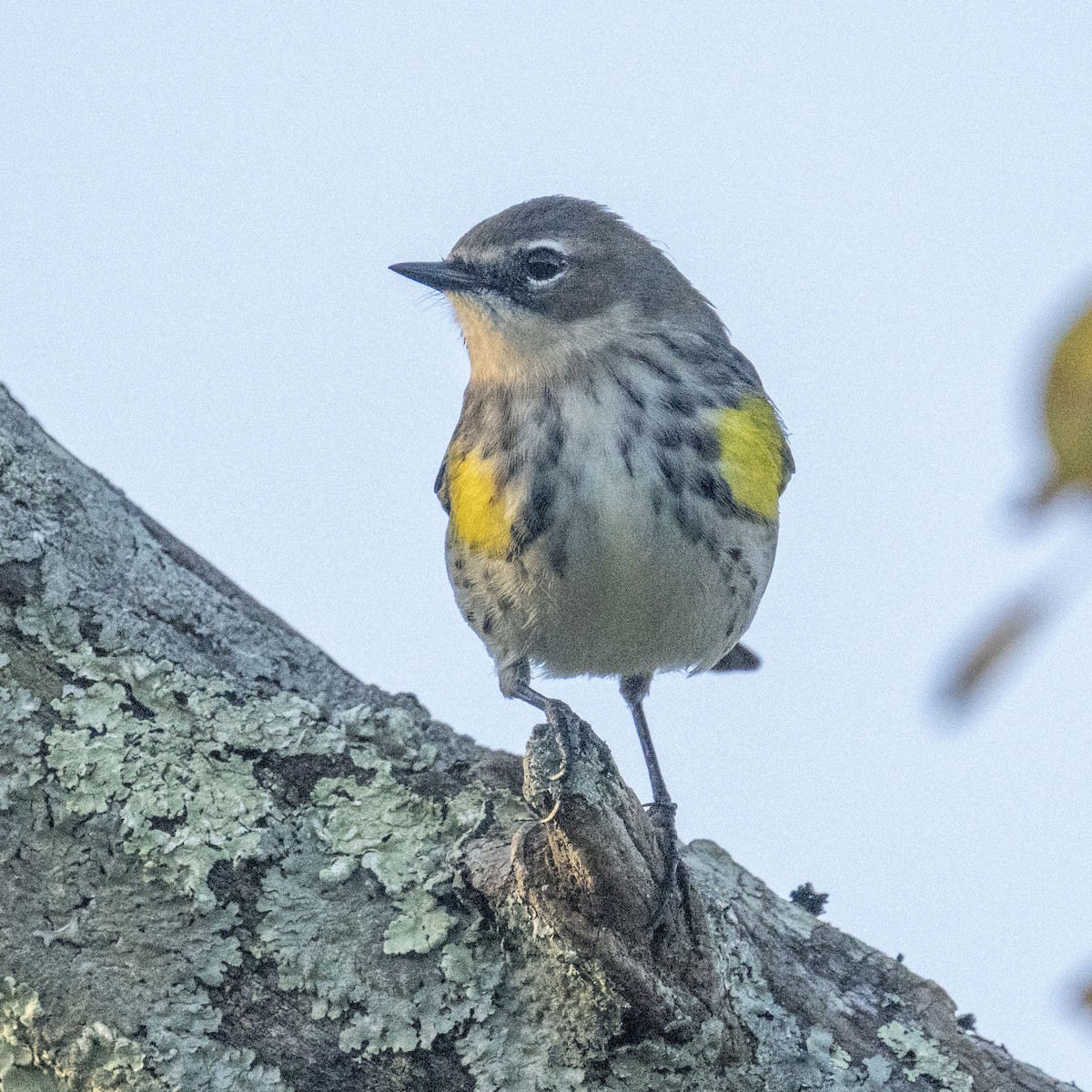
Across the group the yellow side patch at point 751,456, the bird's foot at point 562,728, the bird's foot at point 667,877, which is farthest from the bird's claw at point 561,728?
the yellow side patch at point 751,456

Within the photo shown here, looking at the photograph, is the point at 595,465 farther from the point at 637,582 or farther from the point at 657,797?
the point at 657,797

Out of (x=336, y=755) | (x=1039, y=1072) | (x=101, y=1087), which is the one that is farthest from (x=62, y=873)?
(x=1039, y=1072)

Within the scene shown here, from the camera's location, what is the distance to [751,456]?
5.31 metres

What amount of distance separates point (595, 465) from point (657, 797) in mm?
→ 1544

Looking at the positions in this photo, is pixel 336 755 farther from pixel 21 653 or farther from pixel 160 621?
pixel 21 653

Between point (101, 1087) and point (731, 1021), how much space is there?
5.65 ft

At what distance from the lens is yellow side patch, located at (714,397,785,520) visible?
518 centimetres

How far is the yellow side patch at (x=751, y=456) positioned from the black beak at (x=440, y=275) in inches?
50.1

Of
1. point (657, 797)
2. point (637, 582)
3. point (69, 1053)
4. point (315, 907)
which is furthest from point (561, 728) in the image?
point (657, 797)

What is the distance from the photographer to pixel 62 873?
368 cm

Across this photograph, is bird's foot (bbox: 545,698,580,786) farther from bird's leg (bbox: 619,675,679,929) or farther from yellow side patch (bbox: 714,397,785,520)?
yellow side patch (bbox: 714,397,785,520)

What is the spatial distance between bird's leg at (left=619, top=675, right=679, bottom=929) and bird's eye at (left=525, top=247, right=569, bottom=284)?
1.97 meters

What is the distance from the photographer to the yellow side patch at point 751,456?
204 inches

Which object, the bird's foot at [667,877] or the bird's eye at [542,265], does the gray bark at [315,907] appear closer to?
the bird's foot at [667,877]
